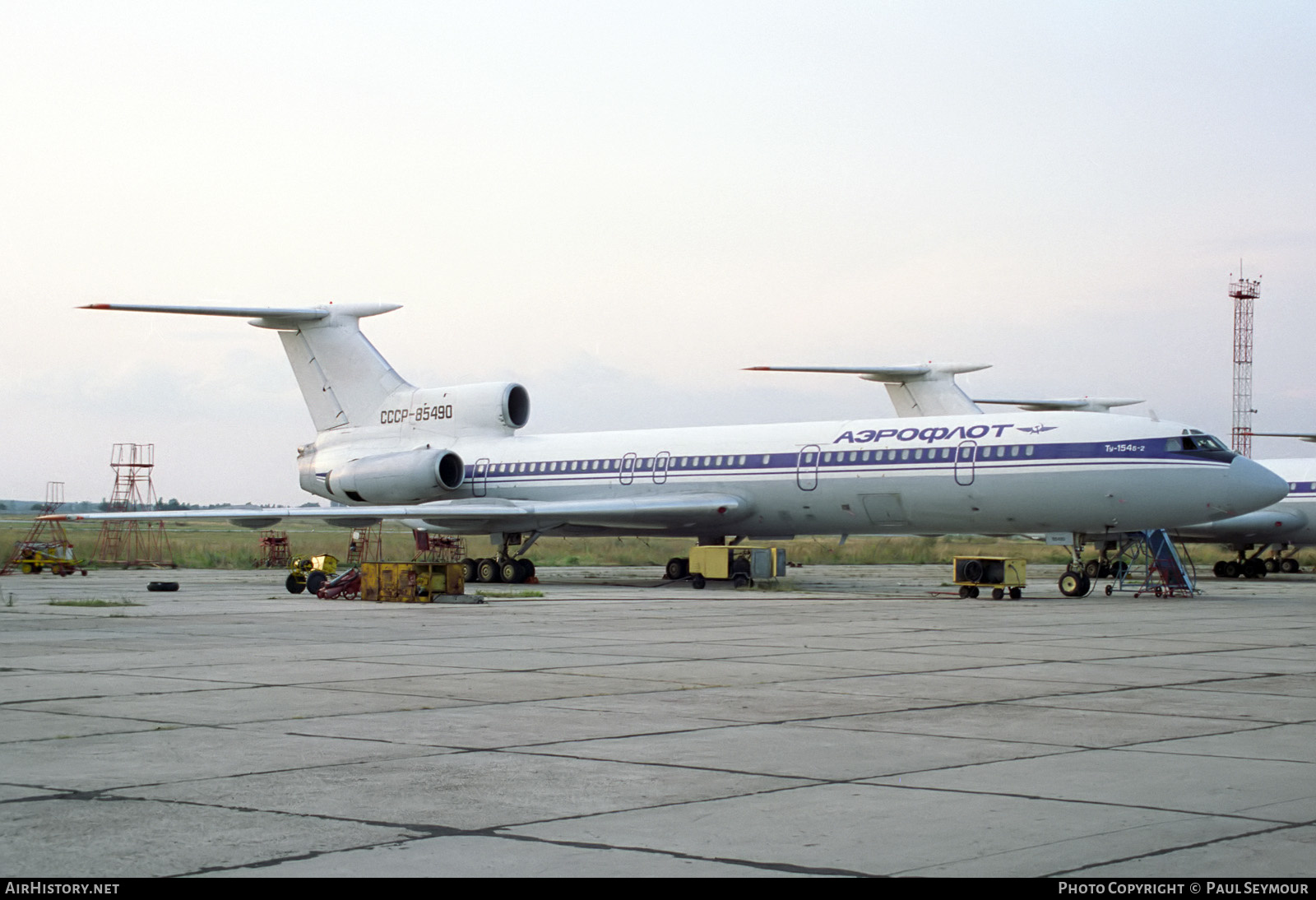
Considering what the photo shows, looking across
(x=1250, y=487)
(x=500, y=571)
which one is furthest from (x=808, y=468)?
(x=1250, y=487)

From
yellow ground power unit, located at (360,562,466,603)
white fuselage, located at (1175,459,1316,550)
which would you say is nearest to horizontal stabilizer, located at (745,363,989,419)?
→ white fuselage, located at (1175,459,1316,550)

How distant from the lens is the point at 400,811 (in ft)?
19.0

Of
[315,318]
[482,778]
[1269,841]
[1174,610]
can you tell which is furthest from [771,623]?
[315,318]

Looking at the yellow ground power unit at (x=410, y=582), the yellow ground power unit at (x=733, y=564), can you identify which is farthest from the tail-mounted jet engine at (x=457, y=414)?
the yellow ground power unit at (x=410, y=582)

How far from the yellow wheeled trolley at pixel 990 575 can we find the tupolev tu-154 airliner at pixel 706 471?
1184mm

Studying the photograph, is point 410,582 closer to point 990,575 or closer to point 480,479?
point 990,575

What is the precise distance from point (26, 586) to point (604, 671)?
20.2 meters

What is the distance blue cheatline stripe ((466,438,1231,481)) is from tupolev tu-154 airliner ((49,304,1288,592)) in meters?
0.03

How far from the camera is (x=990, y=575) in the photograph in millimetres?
24828

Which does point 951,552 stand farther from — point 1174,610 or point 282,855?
point 282,855

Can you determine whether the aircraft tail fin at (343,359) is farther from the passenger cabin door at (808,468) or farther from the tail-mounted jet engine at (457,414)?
the passenger cabin door at (808,468)

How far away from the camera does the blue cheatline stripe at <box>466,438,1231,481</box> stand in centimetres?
2428

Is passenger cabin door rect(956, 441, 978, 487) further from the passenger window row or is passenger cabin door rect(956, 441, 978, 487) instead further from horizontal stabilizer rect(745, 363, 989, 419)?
horizontal stabilizer rect(745, 363, 989, 419)

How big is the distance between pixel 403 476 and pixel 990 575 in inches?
561
